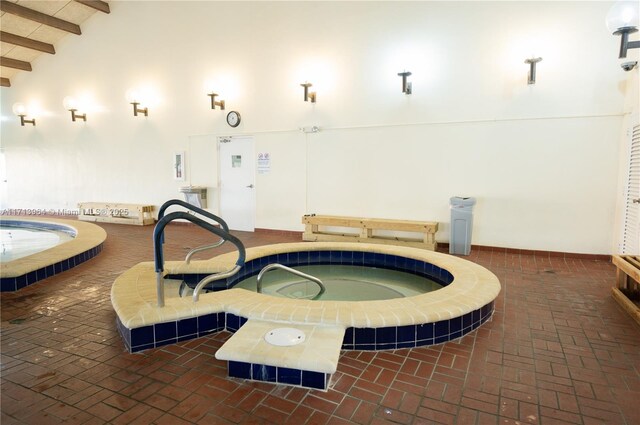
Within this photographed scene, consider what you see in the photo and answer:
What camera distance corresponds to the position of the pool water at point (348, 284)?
404cm

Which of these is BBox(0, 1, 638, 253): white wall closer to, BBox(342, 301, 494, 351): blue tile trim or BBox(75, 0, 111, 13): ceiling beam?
BBox(75, 0, 111, 13): ceiling beam

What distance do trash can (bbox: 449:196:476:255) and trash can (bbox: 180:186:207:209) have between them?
522 centimetres

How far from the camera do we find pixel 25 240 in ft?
21.1

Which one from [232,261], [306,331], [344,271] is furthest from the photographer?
[344,271]

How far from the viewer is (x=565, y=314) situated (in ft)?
10.3

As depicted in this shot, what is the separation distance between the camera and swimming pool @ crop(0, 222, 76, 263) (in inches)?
214

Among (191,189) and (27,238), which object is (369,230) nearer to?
(191,189)

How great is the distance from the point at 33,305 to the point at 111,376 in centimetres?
170

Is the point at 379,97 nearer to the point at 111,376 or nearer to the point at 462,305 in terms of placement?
the point at 462,305

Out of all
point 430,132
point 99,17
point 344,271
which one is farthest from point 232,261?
point 99,17

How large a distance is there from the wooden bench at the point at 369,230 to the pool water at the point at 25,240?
427cm

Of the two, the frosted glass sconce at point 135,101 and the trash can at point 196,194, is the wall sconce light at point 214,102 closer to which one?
the trash can at point 196,194

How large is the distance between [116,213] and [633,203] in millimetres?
9907

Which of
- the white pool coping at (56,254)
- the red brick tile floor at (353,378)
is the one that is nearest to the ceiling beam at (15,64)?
the white pool coping at (56,254)
